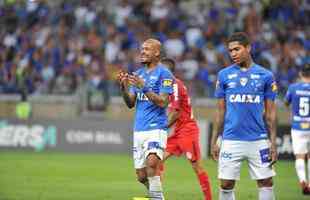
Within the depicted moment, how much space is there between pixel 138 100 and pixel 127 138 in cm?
1443

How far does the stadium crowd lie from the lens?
27422 mm

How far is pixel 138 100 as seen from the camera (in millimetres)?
12203

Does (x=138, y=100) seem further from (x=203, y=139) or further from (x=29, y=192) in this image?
(x=203, y=139)

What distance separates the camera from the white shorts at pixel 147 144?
11.9 meters

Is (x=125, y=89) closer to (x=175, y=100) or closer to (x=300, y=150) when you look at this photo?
(x=175, y=100)

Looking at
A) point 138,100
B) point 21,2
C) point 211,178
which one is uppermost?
point 21,2

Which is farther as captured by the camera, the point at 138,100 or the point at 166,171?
the point at 166,171

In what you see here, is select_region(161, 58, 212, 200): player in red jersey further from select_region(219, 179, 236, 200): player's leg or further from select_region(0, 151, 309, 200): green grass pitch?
select_region(219, 179, 236, 200): player's leg

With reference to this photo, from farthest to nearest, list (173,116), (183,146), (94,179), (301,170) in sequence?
(94,179) < (301,170) < (183,146) < (173,116)

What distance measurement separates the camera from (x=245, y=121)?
36.7 feet

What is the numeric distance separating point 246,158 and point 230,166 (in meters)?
0.24

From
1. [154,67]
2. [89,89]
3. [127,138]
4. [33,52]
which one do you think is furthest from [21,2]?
[154,67]

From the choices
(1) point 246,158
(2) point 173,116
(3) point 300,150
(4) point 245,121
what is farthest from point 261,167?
(3) point 300,150

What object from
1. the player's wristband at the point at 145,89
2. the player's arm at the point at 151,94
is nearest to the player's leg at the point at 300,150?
the player's arm at the point at 151,94
